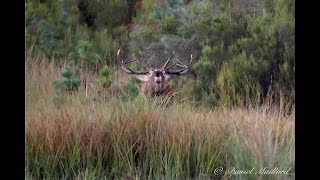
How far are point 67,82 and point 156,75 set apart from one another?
1.22 m

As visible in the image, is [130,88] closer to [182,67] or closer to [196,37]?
[182,67]

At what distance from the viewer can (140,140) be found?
21.0ft

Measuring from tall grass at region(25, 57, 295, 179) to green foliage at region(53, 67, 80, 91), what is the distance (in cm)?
67

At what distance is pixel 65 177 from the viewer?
618 cm

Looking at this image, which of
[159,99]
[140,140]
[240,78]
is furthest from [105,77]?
[140,140]

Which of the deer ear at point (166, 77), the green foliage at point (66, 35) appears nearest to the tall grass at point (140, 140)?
the deer ear at point (166, 77)

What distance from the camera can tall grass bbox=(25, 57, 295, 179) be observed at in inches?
240

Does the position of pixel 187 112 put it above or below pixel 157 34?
below

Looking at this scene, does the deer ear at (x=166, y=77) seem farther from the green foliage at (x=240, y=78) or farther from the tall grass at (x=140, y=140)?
the tall grass at (x=140, y=140)

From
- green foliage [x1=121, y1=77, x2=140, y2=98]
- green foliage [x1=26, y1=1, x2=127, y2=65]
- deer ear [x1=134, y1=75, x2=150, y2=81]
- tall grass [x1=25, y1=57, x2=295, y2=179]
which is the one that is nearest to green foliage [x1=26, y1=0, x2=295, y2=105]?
green foliage [x1=26, y1=1, x2=127, y2=65]

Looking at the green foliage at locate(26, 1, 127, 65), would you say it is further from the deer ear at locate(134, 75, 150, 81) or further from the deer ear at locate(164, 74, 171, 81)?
the deer ear at locate(164, 74, 171, 81)
